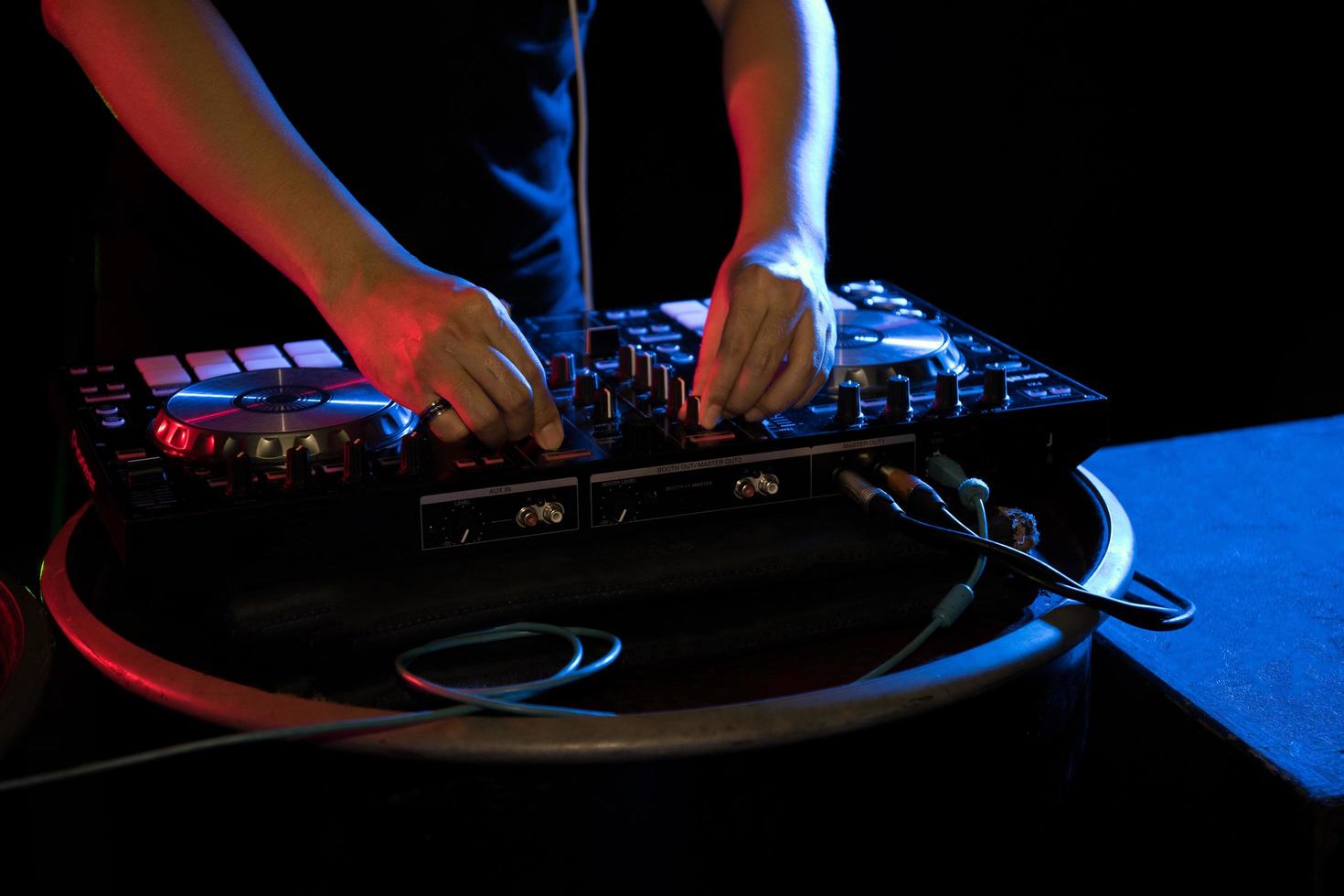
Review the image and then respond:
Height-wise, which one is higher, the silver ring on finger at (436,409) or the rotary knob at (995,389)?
the silver ring on finger at (436,409)

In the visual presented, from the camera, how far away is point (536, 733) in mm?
729

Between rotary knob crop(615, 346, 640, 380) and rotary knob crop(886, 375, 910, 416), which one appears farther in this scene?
rotary knob crop(615, 346, 640, 380)

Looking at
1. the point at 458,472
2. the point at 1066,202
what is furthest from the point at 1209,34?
the point at 458,472

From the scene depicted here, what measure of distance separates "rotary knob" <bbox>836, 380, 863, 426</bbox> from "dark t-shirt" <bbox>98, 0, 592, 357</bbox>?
559mm

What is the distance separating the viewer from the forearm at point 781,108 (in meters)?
1.25

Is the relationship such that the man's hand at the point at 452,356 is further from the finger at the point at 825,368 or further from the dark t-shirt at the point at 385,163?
the dark t-shirt at the point at 385,163

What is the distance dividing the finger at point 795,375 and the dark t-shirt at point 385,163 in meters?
0.53

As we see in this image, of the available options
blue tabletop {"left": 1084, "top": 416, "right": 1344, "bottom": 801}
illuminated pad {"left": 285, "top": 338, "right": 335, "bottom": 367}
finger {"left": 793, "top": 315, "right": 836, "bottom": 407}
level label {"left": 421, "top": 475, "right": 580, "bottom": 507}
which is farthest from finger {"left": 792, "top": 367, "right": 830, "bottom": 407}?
illuminated pad {"left": 285, "top": 338, "right": 335, "bottom": 367}

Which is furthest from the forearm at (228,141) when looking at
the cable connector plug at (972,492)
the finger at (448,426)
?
the cable connector plug at (972,492)

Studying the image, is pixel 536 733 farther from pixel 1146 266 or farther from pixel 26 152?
pixel 1146 266

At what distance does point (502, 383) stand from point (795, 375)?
9.5 inches

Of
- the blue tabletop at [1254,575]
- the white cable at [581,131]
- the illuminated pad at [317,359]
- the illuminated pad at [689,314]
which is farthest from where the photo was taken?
the white cable at [581,131]

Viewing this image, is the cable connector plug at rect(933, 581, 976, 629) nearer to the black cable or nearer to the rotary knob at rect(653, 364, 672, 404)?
the black cable

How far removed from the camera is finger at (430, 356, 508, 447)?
0.92 meters
